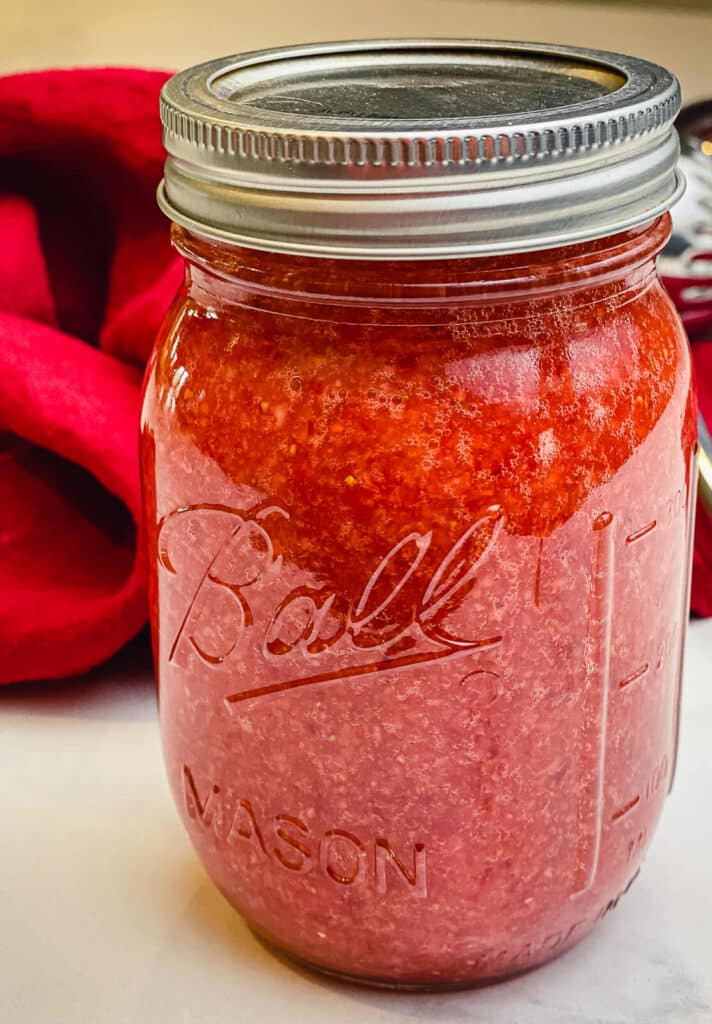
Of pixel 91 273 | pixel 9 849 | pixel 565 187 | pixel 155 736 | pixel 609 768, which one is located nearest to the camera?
pixel 565 187

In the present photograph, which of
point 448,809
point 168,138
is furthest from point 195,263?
point 448,809

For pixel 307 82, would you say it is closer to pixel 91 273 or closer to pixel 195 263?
pixel 195 263

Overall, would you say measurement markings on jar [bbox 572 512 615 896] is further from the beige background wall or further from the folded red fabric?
the beige background wall

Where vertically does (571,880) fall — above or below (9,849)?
above

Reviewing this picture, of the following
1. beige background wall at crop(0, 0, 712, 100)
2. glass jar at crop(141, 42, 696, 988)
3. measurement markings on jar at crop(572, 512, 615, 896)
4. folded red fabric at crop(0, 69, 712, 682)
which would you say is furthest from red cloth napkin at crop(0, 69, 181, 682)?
beige background wall at crop(0, 0, 712, 100)

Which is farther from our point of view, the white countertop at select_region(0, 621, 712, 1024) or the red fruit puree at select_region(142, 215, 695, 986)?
the white countertop at select_region(0, 621, 712, 1024)
